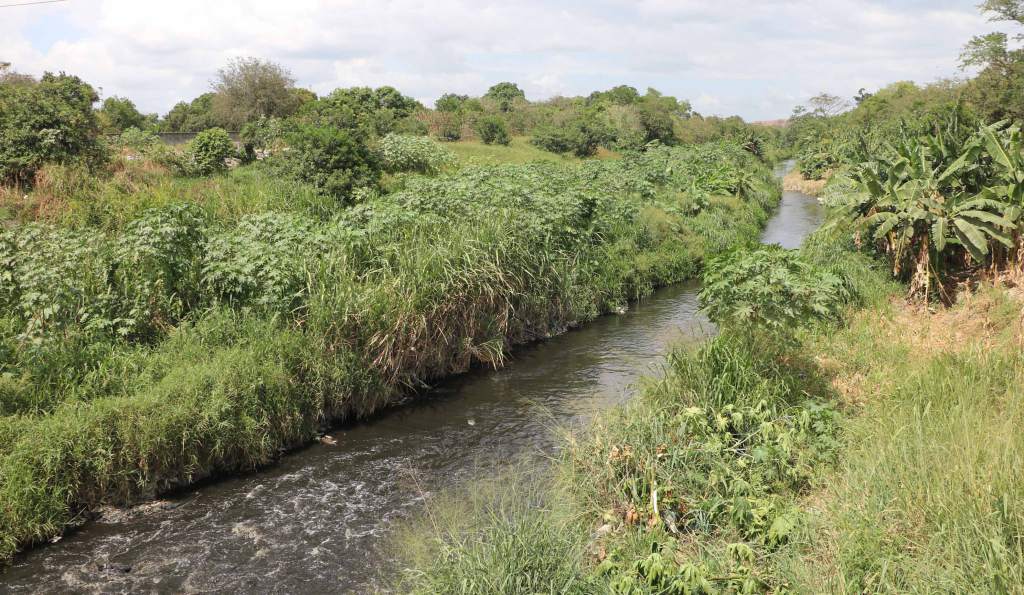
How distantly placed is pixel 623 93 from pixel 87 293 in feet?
246

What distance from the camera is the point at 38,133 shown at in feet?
47.5

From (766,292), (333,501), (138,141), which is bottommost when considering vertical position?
(333,501)

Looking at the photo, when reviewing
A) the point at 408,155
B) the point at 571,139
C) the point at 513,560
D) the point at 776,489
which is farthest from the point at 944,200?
the point at 571,139

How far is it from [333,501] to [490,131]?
32.9m

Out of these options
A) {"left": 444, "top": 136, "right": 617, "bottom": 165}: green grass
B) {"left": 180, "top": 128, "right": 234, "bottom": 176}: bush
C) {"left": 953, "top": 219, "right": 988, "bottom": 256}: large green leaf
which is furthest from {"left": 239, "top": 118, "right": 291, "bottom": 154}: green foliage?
{"left": 953, "top": 219, "right": 988, "bottom": 256}: large green leaf

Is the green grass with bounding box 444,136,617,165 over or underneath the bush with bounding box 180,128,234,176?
over

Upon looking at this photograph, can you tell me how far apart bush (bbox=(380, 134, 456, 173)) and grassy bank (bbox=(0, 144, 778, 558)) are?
5779mm

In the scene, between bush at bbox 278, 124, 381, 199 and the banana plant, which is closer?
the banana plant

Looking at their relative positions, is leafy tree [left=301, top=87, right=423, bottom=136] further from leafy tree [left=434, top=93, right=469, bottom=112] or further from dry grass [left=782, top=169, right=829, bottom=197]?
dry grass [left=782, top=169, right=829, bottom=197]

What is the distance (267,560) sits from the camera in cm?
696

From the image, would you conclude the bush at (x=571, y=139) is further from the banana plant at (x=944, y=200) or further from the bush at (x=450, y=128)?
the banana plant at (x=944, y=200)

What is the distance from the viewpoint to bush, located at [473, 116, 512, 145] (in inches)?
1519

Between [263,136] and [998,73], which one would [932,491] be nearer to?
[263,136]

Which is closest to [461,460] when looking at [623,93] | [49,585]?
[49,585]
